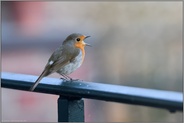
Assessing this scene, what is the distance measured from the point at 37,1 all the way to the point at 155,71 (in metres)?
2.92

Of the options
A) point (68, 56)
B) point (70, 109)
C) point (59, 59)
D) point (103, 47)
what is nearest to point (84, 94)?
point (70, 109)

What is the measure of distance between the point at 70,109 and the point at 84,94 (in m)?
0.09

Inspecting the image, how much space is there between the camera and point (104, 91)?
5.70 feet

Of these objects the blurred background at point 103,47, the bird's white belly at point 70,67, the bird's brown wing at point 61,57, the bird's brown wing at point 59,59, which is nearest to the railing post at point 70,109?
the bird's brown wing at point 59,59

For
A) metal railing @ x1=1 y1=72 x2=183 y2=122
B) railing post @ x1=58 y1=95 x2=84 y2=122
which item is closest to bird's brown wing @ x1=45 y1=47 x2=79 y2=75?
metal railing @ x1=1 y1=72 x2=183 y2=122

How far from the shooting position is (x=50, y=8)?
9633 millimetres

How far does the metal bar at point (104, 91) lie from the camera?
1.52 m

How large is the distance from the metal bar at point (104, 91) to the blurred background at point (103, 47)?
308 centimetres

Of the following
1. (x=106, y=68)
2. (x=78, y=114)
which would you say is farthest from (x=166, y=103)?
(x=106, y=68)

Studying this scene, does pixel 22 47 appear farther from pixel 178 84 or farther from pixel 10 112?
pixel 178 84

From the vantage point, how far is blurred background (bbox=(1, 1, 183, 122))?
6.76m

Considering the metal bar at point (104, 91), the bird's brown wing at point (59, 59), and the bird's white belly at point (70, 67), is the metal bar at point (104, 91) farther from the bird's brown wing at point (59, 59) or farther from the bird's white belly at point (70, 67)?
the bird's white belly at point (70, 67)

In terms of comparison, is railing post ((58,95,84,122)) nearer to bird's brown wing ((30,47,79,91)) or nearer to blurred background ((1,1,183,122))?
bird's brown wing ((30,47,79,91))

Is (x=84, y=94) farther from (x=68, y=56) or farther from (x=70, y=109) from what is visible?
(x=68, y=56)
